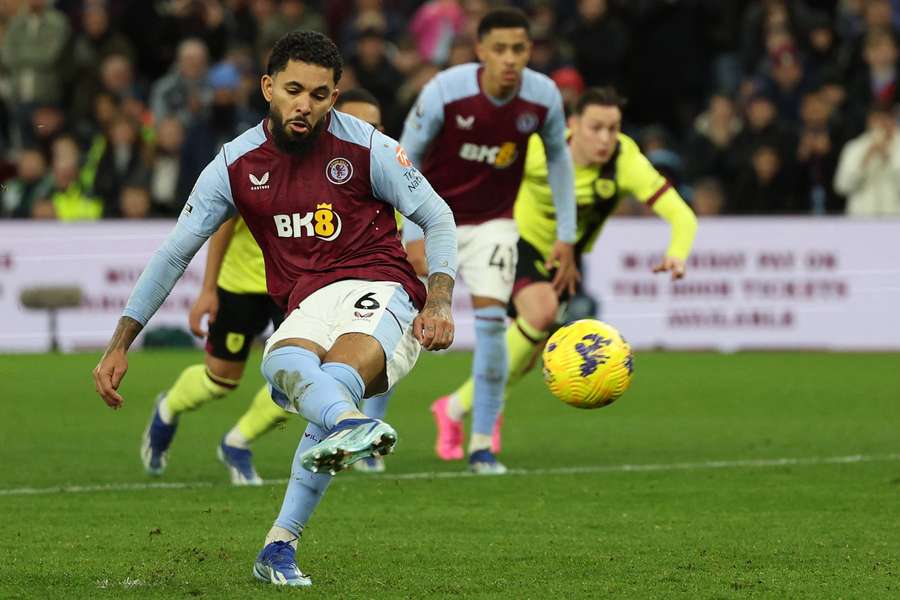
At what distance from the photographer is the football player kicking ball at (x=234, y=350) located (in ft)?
31.5

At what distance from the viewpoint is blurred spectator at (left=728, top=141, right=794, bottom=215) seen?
18.6m

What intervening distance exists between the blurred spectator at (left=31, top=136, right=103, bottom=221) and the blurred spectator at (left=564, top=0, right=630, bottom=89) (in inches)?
224

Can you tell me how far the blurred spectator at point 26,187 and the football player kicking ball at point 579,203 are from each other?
356 inches

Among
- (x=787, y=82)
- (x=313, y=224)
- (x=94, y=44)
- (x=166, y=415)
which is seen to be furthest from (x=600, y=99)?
(x=94, y=44)

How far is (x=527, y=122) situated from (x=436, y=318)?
13.4ft

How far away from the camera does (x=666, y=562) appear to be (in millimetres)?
6969

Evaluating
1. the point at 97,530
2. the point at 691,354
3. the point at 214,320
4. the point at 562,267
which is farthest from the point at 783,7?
the point at 97,530

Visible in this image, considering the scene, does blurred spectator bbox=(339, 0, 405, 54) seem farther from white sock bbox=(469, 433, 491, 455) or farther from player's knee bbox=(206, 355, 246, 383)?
player's knee bbox=(206, 355, 246, 383)

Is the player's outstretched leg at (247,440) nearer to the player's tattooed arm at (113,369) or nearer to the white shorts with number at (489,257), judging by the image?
the white shorts with number at (489,257)

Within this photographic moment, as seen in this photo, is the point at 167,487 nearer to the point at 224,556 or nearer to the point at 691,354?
the point at 224,556

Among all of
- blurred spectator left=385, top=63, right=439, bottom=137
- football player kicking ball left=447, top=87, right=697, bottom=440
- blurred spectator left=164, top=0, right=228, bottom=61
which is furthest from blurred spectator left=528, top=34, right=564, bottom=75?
football player kicking ball left=447, top=87, right=697, bottom=440

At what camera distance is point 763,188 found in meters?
18.7

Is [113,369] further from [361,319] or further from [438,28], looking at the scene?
[438,28]

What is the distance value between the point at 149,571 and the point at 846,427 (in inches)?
261
